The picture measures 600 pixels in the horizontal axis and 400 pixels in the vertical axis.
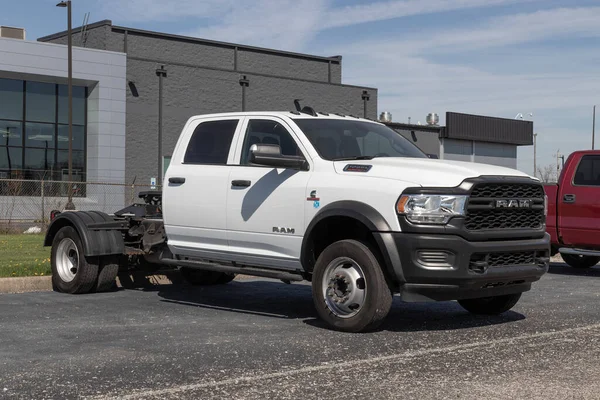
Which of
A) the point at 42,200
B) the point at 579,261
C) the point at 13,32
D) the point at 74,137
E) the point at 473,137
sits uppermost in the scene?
the point at 13,32

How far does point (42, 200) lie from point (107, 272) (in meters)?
18.9

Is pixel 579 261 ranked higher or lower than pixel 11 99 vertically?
lower

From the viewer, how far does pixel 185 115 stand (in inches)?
1811

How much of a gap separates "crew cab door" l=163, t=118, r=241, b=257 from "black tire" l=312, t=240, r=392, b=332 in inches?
61.8

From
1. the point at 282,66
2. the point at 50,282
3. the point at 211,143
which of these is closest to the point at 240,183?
the point at 211,143

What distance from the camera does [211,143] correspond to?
10.1 metres

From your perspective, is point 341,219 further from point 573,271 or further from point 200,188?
point 573,271

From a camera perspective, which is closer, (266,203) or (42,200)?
(266,203)

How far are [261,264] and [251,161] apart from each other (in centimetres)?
116

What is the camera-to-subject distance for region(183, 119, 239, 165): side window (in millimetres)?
9899

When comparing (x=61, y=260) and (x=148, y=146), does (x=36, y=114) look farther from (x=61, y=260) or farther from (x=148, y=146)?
(x=61, y=260)

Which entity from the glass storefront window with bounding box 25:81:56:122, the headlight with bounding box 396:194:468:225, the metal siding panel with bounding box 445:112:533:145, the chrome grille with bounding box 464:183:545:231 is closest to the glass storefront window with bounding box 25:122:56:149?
the glass storefront window with bounding box 25:81:56:122

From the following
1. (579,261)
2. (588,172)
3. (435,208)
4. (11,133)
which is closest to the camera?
(435,208)

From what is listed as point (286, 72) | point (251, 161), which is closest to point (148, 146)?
point (286, 72)
